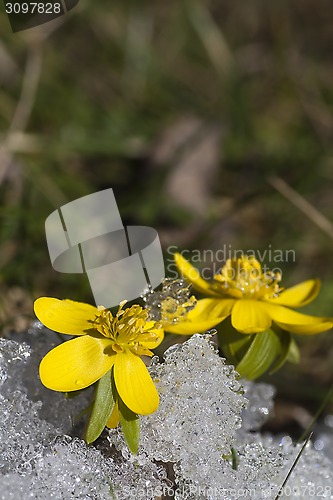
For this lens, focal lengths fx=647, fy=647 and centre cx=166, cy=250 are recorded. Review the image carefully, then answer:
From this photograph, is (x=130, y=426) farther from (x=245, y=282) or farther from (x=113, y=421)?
(x=245, y=282)

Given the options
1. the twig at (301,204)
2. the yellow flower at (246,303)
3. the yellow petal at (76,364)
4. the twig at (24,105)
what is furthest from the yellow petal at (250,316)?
the twig at (24,105)

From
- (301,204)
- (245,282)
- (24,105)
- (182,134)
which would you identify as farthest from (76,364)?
(182,134)

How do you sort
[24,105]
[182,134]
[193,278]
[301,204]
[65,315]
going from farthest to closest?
[182,134], [24,105], [301,204], [193,278], [65,315]

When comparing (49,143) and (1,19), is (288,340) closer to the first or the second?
(49,143)

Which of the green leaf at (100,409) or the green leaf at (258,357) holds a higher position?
the green leaf at (100,409)

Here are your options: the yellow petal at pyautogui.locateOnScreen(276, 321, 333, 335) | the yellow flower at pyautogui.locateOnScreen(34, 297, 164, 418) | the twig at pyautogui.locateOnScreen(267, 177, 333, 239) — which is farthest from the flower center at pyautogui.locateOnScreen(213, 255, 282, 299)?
the twig at pyautogui.locateOnScreen(267, 177, 333, 239)

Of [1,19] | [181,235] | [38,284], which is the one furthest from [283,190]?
[1,19]

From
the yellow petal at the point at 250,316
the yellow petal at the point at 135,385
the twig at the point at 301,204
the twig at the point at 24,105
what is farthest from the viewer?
the twig at the point at 24,105

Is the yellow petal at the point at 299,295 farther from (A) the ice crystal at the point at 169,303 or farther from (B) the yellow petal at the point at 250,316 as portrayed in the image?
(A) the ice crystal at the point at 169,303
